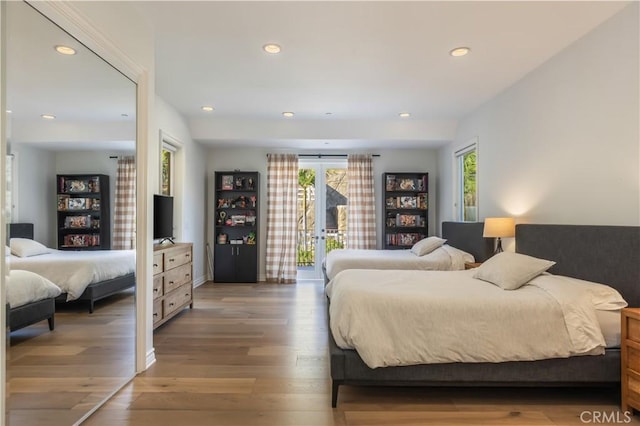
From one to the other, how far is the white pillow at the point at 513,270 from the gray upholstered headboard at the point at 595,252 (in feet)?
0.63

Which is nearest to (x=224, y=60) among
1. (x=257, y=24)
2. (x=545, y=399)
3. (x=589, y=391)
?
(x=257, y=24)

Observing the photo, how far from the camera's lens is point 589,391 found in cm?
228

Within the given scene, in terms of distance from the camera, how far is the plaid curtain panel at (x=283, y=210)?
605 centimetres

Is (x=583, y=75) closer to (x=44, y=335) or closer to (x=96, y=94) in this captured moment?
(x=96, y=94)

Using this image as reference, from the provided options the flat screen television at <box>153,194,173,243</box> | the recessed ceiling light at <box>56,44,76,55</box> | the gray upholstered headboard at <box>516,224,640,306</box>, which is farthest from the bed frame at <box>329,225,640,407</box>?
the flat screen television at <box>153,194,173,243</box>

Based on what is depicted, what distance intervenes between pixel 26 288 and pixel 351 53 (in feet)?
9.35

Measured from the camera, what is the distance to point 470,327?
2.09m

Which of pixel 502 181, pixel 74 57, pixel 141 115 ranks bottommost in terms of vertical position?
pixel 502 181

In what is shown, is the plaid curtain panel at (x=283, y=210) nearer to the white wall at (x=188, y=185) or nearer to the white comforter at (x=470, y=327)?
the white wall at (x=188, y=185)

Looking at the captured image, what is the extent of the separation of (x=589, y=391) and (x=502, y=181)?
2310mm

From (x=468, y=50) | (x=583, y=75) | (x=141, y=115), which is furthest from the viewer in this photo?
(x=468, y=50)

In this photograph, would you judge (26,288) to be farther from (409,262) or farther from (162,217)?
(409,262)

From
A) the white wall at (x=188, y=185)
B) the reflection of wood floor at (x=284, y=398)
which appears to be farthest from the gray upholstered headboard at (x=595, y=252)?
the white wall at (x=188, y=185)

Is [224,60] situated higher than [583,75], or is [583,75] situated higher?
[224,60]
